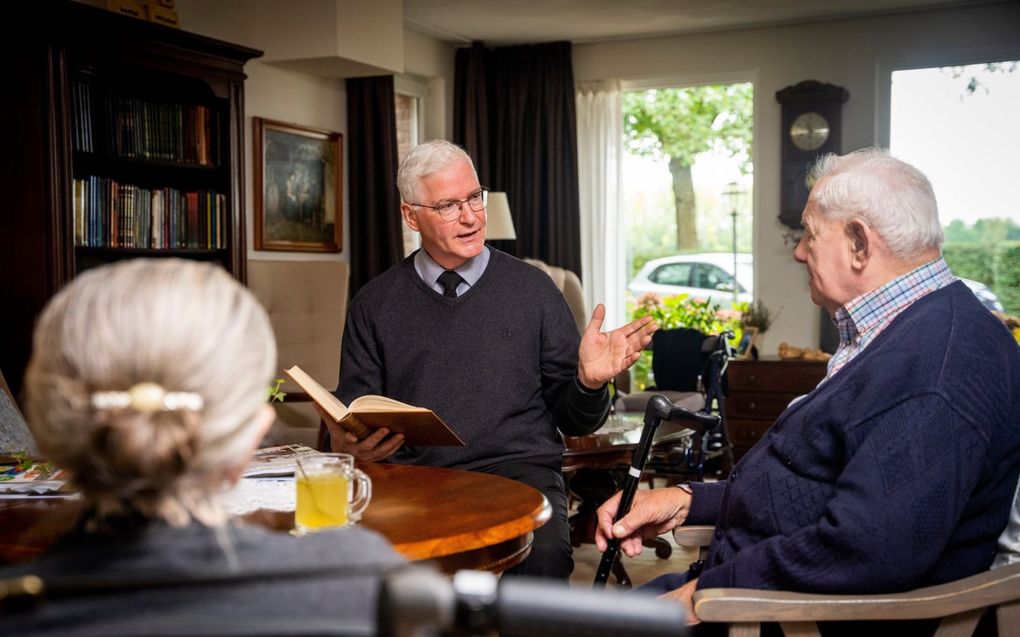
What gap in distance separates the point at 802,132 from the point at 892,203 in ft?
17.1

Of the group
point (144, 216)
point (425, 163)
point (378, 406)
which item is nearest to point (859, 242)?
point (378, 406)

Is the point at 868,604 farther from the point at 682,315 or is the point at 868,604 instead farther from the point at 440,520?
the point at 682,315

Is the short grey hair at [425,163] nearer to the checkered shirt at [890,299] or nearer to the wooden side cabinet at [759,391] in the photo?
the checkered shirt at [890,299]

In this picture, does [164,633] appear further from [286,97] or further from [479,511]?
[286,97]

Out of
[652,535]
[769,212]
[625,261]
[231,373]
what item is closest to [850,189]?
[652,535]

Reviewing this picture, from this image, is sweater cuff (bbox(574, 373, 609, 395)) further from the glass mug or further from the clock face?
the clock face

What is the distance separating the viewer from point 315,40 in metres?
5.38

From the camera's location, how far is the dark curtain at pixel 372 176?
6297mm

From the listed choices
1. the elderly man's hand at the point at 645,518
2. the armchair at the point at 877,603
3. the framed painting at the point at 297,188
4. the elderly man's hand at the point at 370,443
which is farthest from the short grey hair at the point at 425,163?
the framed painting at the point at 297,188

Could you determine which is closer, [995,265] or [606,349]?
[606,349]

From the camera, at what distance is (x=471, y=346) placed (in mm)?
2504

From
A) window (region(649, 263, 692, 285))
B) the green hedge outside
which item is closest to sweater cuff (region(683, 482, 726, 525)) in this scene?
the green hedge outside

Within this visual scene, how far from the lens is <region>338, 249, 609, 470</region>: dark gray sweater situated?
8.07ft

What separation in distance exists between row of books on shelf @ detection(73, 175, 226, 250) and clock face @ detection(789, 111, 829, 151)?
12.6 feet
